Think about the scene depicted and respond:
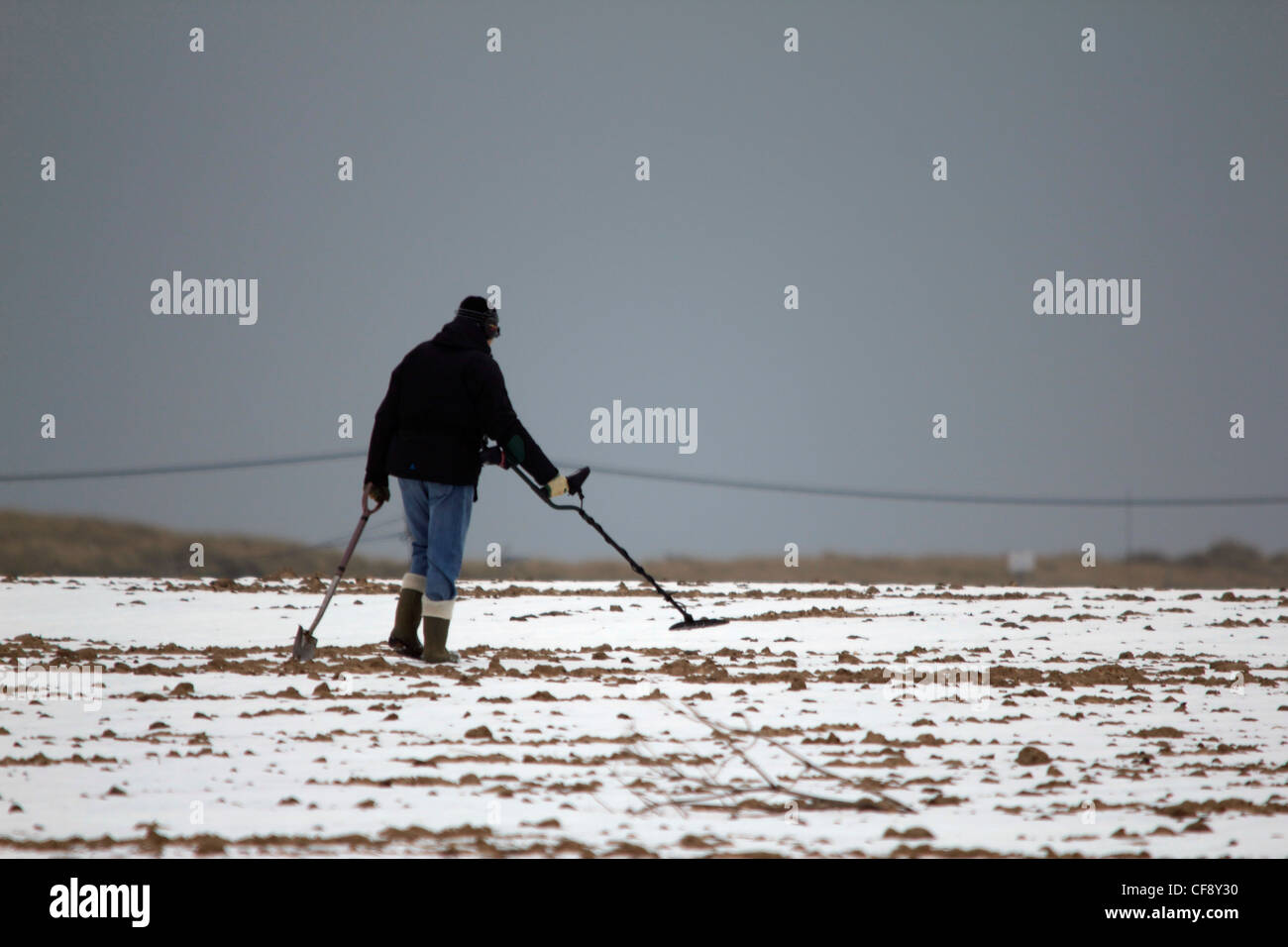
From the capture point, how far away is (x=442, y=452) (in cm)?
811

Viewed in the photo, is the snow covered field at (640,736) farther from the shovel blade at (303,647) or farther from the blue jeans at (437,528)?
the blue jeans at (437,528)

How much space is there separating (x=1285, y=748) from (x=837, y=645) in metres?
3.96

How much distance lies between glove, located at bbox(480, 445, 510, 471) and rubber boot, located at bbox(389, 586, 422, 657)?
92 cm

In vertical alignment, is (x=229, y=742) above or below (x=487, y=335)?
below

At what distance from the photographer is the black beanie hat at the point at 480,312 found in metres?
8.44

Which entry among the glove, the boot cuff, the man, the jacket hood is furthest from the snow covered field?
the jacket hood

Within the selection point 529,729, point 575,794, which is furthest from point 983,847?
point 529,729

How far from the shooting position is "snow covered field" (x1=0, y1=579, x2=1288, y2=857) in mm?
4277

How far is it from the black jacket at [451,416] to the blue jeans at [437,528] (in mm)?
92

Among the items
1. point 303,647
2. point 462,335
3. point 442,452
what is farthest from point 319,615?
point 462,335

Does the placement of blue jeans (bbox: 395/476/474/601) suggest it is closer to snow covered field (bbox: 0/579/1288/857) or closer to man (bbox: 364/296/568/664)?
man (bbox: 364/296/568/664)

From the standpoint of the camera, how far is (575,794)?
477cm

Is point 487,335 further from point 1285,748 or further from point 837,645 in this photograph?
point 1285,748

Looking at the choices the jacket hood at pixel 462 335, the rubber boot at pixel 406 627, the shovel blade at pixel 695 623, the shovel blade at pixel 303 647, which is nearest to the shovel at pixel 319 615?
the shovel blade at pixel 303 647
